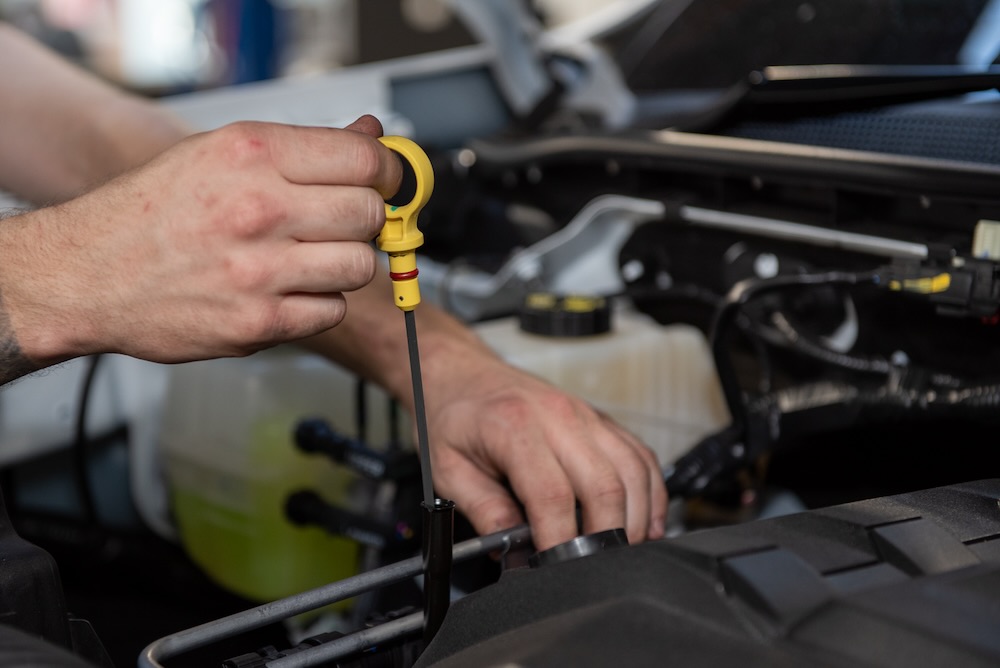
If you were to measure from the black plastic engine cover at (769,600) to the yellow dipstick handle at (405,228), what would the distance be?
19cm

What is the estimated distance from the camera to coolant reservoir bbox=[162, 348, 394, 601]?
1.29 m

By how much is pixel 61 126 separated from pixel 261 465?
454 mm

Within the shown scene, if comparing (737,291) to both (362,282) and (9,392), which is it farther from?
(9,392)

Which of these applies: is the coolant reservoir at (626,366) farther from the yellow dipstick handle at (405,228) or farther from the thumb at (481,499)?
the yellow dipstick handle at (405,228)

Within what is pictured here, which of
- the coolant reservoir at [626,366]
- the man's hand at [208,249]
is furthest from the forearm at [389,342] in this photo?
the man's hand at [208,249]

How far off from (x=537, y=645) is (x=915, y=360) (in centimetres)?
67

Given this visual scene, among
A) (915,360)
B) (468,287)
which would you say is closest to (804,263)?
(915,360)

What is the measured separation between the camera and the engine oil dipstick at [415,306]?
65 centimetres

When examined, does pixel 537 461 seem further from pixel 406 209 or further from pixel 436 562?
pixel 406 209

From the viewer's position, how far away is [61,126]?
1221 millimetres

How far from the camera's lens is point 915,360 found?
103 centimetres

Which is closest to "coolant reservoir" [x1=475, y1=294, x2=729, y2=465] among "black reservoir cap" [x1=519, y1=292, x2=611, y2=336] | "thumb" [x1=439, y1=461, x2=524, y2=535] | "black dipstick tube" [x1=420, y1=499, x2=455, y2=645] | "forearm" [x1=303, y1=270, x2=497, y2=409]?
"black reservoir cap" [x1=519, y1=292, x2=611, y2=336]

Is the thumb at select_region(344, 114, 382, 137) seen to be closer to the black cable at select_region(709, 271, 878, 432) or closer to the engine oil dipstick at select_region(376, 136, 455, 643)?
the engine oil dipstick at select_region(376, 136, 455, 643)

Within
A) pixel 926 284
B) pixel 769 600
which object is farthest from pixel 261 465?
pixel 769 600
